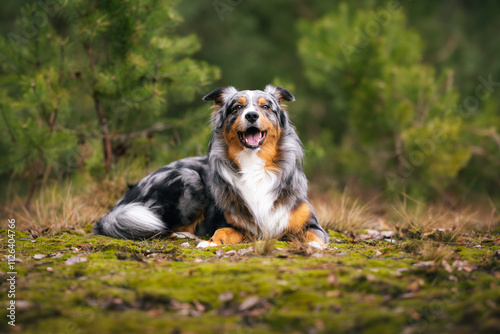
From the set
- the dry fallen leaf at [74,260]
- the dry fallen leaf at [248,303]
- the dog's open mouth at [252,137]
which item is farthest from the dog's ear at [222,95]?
the dry fallen leaf at [248,303]

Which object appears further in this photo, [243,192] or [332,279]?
[243,192]

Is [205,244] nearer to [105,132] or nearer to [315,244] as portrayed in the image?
[315,244]

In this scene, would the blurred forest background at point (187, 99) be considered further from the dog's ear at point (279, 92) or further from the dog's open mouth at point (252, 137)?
the dog's open mouth at point (252, 137)

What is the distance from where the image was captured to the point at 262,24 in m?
16.2

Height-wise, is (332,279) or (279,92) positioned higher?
(279,92)

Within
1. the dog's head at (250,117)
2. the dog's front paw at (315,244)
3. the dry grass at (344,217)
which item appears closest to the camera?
the dog's front paw at (315,244)

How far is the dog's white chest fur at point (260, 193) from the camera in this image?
4.74 m

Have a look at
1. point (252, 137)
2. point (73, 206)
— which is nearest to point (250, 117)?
point (252, 137)

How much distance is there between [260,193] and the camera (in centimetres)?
479

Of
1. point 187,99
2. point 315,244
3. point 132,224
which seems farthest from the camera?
point 187,99

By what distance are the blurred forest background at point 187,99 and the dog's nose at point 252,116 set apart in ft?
4.47

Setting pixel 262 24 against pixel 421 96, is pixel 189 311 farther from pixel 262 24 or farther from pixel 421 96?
pixel 262 24

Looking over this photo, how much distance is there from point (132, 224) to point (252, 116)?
5.98 ft

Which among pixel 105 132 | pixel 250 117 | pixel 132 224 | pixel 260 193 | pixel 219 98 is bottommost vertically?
pixel 132 224
